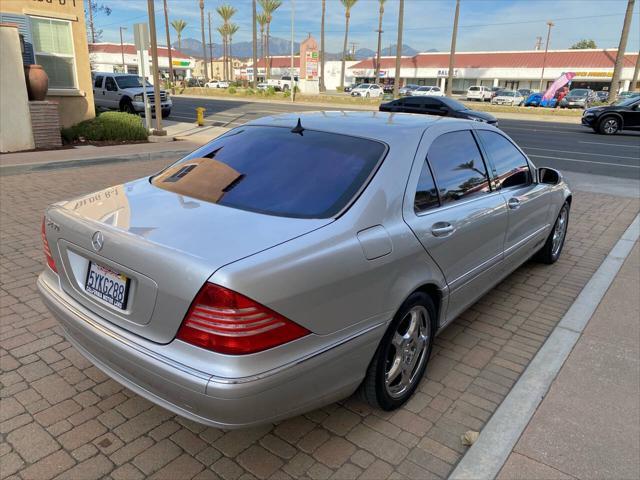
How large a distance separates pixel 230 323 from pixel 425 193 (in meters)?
1.53

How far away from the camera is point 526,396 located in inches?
125

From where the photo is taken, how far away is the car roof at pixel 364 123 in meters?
3.11

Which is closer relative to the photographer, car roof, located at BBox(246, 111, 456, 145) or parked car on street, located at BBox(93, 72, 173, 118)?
car roof, located at BBox(246, 111, 456, 145)

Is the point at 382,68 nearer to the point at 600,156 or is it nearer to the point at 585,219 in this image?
the point at 600,156

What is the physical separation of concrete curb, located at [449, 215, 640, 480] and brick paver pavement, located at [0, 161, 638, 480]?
72 millimetres

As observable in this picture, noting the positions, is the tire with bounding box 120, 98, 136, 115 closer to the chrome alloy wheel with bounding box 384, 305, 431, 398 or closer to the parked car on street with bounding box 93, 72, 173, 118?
the parked car on street with bounding box 93, 72, 173, 118

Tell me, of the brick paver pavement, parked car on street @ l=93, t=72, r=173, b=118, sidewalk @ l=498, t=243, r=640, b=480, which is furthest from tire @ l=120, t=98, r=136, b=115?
sidewalk @ l=498, t=243, r=640, b=480

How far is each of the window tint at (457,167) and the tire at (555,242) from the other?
2.01 m

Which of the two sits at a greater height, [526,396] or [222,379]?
[222,379]

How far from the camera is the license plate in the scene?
233cm

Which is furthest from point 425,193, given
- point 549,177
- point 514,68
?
point 514,68

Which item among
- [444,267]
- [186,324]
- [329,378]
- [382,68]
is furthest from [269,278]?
[382,68]

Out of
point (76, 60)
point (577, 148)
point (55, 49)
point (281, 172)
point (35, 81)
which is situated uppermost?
point (55, 49)

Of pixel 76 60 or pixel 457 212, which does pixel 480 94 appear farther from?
pixel 457 212
